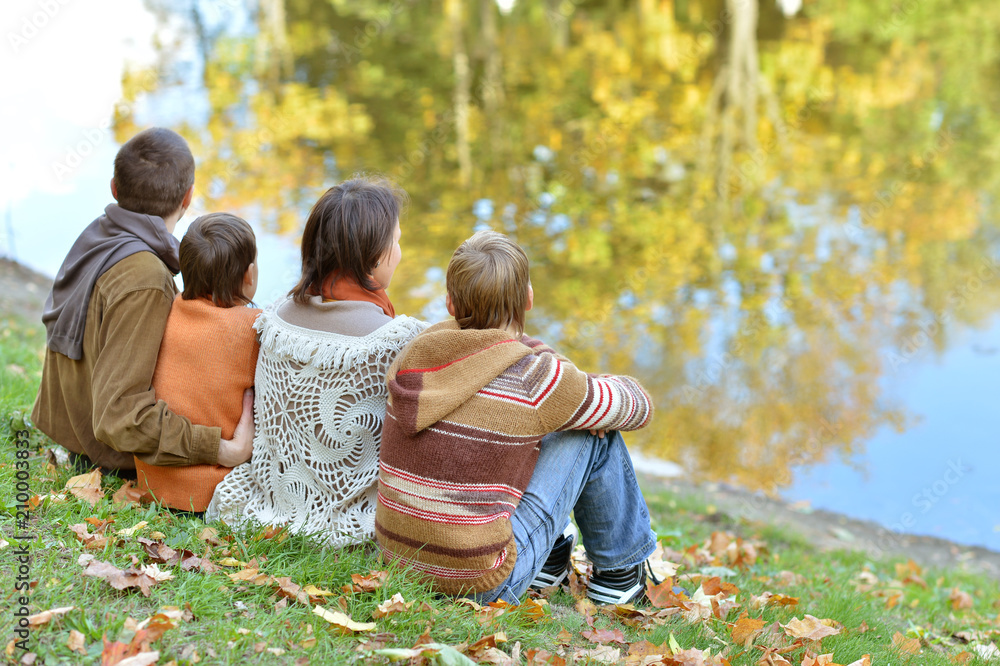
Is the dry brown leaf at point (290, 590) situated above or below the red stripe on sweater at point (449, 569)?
below

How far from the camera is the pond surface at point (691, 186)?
6.92 metres

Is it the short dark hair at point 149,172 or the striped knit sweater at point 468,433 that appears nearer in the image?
the striped knit sweater at point 468,433

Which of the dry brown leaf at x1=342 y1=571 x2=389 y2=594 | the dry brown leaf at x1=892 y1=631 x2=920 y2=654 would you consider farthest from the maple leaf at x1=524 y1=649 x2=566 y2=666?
the dry brown leaf at x1=892 y1=631 x2=920 y2=654

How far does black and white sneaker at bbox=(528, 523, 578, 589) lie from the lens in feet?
9.09

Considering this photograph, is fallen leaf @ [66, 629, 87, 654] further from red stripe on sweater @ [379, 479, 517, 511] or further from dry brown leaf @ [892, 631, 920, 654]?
dry brown leaf @ [892, 631, 920, 654]

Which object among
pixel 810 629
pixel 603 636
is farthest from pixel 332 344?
pixel 810 629

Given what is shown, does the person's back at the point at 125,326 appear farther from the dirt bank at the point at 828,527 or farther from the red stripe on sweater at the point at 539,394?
the dirt bank at the point at 828,527

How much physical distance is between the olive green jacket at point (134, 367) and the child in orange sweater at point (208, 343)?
5 centimetres

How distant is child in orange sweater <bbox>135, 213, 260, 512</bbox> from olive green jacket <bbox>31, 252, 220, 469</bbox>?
5 cm

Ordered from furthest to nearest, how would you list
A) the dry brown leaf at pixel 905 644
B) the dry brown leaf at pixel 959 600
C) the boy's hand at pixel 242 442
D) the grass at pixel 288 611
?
the dry brown leaf at pixel 959 600 → the dry brown leaf at pixel 905 644 → the boy's hand at pixel 242 442 → the grass at pixel 288 611

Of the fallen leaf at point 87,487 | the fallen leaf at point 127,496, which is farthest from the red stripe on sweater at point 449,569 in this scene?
the fallen leaf at point 87,487

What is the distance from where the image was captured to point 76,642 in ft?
6.25

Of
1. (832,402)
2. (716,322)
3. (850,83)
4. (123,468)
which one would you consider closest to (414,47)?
(850,83)

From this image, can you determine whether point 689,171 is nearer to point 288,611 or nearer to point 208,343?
point 208,343
